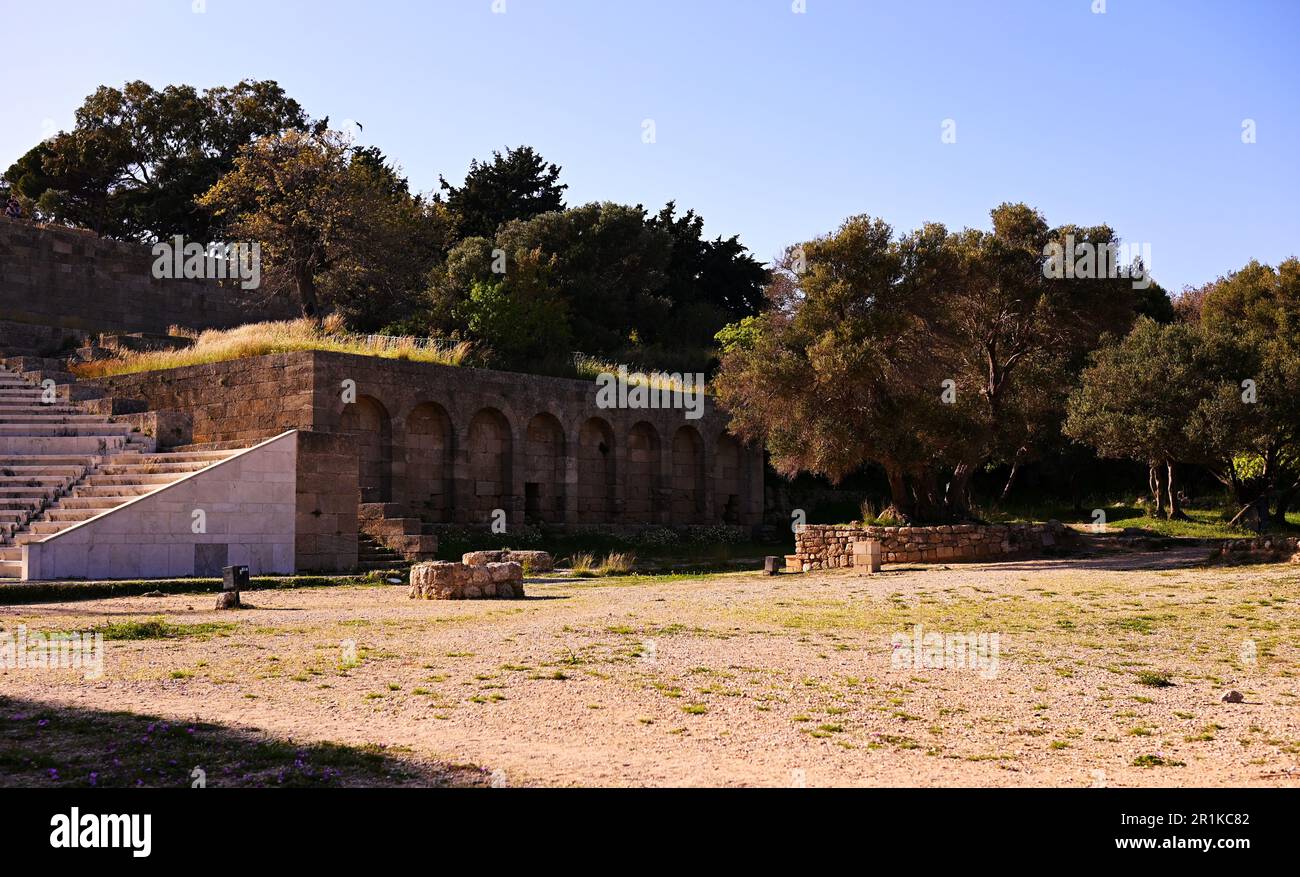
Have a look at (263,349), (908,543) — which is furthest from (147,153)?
(908,543)

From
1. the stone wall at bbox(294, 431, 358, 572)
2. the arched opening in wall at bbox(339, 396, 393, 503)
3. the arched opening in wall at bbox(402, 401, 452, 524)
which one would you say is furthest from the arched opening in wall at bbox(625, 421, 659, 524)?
Result: the stone wall at bbox(294, 431, 358, 572)

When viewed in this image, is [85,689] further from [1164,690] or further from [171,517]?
[171,517]

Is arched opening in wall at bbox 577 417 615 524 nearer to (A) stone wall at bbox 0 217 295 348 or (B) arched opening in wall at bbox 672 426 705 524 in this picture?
(B) arched opening in wall at bbox 672 426 705 524

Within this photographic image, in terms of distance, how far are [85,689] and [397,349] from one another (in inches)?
848

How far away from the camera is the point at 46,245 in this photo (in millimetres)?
34469

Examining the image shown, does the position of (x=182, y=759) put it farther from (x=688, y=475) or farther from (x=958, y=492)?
(x=688, y=475)

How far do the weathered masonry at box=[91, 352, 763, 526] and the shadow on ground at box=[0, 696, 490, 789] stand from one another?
1479cm

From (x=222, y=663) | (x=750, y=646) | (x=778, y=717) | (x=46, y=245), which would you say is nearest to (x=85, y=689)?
(x=222, y=663)

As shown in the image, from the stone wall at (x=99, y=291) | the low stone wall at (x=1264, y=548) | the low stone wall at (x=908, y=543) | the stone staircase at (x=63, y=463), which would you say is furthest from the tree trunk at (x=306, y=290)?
the low stone wall at (x=1264, y=548)

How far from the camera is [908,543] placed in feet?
81.1

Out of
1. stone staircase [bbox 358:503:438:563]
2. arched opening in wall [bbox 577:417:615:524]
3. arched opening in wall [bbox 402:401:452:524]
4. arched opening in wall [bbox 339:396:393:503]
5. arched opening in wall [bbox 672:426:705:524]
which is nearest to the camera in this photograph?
stone staircase [bbox 358:503:438:563]

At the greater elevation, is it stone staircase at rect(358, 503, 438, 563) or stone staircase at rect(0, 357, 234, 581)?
stone staircase at rect(0, 357, 234, 581)

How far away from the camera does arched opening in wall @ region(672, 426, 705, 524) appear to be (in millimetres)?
36844

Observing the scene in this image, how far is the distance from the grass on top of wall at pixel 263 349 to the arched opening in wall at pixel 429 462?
1.47 meters
